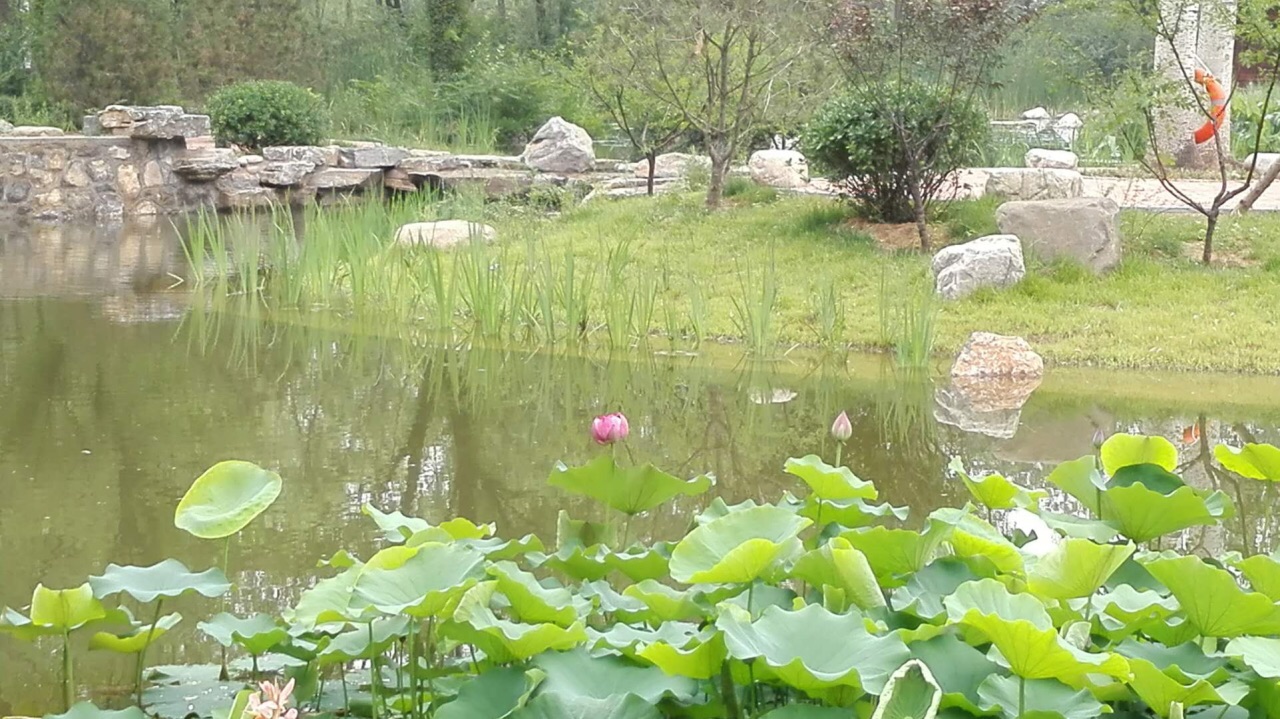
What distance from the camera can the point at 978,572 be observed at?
7.07 feet

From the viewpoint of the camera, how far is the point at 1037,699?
175 cm

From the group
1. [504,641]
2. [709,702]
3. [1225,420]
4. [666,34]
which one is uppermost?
[666,34]

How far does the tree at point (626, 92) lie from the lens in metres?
12.5

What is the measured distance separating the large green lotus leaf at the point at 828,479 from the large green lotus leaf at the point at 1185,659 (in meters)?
0.51

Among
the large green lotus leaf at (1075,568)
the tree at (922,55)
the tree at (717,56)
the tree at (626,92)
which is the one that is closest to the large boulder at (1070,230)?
the tree at (922,55)

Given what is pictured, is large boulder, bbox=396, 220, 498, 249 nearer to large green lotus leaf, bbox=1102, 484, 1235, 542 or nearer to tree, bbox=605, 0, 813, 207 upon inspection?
tree, bbox=605, 0, 813, 207

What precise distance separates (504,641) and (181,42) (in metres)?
19.4

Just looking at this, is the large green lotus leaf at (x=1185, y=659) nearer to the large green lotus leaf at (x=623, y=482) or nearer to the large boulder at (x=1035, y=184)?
the large green lotus leaf at (x=623, y=482)

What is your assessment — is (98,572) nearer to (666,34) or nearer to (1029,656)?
(1029,656)

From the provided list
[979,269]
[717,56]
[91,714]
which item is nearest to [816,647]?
[91,714]

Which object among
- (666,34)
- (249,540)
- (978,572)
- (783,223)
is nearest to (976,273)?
(783,223)

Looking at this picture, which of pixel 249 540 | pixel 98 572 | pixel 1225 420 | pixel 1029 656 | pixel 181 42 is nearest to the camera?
pixel 1029 656

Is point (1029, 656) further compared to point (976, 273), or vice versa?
point (976, 273)

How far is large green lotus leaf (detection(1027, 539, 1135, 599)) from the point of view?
1876 millimetres
